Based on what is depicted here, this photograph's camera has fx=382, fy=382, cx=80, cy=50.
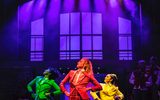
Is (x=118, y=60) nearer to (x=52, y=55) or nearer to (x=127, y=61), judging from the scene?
(x=127, y=61)

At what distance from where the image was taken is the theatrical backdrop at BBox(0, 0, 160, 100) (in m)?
18.5

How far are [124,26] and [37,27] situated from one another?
456cm

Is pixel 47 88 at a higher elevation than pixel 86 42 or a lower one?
lower

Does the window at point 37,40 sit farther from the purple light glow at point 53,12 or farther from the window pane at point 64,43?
the window pane at point 64,43

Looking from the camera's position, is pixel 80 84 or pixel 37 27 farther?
pixel 37 27

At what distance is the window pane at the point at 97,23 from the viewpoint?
1995 cm

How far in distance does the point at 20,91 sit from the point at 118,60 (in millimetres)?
5406

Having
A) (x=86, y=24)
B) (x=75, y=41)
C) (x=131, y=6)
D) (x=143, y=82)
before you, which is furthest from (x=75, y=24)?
(x=143, y=82)

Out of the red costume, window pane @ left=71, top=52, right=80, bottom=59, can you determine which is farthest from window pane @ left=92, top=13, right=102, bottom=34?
the red costume

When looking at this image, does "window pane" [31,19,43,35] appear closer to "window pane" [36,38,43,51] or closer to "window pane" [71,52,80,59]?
"window pane" [36,38,43,51]

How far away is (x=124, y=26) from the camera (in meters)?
20.0

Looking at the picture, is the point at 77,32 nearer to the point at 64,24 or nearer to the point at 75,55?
the point at 64,24

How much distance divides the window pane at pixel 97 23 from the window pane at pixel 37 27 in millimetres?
2770

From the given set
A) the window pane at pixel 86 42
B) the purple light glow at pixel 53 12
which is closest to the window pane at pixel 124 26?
the window pane at pixel 86 42
